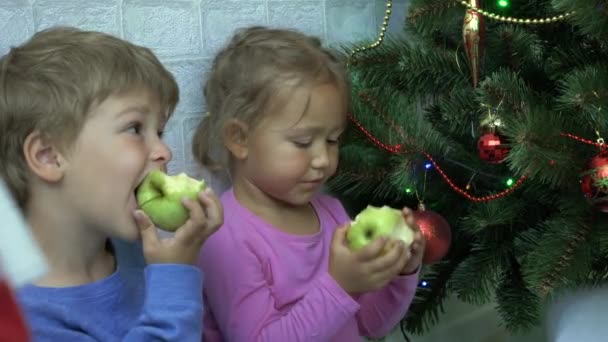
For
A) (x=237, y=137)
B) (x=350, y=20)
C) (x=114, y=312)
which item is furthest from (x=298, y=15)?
(x=114, y=312)

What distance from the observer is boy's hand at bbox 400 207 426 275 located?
1.16 m

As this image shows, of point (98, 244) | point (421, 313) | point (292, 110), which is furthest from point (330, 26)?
point (98, 244)

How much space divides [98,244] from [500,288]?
0.71 metres

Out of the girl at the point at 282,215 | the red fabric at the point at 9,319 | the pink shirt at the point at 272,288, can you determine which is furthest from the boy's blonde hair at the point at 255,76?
the red fabric at the point at 9,319

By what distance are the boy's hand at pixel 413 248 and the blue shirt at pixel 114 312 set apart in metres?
0.33

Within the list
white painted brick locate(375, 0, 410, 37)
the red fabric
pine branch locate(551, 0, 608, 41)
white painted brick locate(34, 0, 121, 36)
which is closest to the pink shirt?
white painted brick locate(34, 0, 121, 36)

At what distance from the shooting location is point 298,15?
1507mm

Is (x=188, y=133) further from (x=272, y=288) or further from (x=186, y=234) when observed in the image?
(x=186, y=234)

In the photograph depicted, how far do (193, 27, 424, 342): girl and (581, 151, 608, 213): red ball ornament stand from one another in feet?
0.80

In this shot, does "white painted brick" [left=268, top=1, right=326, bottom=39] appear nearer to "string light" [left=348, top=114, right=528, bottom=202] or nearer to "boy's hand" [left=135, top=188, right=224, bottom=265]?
"string light" [left=348, top=114, right=528, bottom=202]

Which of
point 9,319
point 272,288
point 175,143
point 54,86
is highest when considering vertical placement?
point 9,319

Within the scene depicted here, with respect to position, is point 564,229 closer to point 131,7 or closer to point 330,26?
point 330,26

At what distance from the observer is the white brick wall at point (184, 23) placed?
115 cm

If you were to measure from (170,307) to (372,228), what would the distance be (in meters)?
0.30
